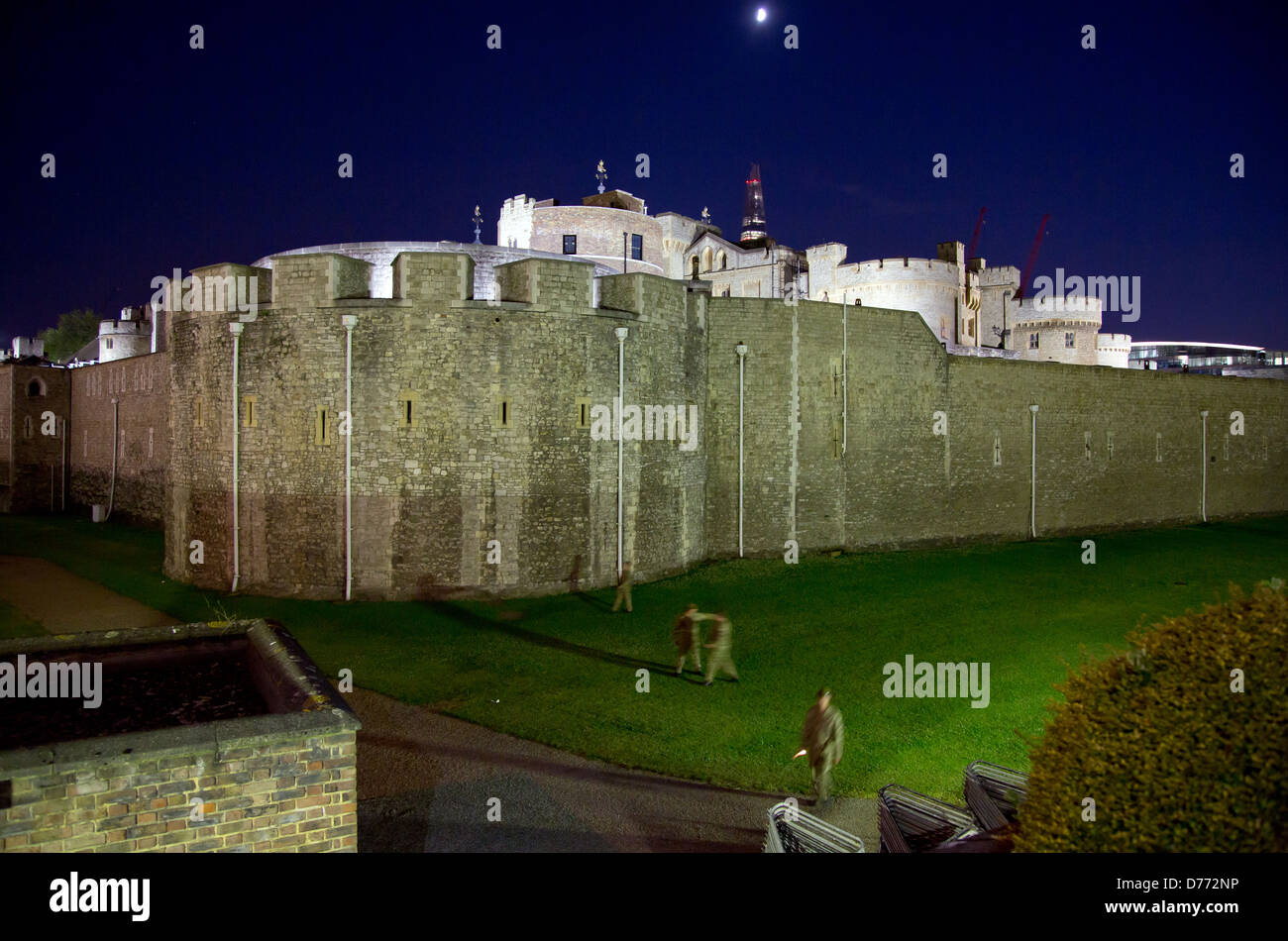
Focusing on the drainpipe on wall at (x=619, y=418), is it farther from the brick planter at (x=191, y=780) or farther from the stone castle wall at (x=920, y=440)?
the brick planter at (x=191, y=780)

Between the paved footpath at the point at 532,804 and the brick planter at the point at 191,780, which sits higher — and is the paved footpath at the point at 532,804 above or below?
below

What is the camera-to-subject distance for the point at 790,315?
23125 mm

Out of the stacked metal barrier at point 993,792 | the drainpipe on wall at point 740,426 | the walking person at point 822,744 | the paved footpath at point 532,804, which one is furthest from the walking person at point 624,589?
the stacked metal barrier at point 993,792

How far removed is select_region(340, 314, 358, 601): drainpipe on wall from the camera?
1769 centimetres

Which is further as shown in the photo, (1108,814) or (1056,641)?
(1056,641)

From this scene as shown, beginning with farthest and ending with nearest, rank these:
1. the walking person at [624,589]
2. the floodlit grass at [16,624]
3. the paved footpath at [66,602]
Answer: the walking person at [624,589] → the paved footpath at [66,602] → the floodlit grass at [16,624]

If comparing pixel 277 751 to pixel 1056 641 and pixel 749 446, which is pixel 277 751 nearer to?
pixel 1056 641

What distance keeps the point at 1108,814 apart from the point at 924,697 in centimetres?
841

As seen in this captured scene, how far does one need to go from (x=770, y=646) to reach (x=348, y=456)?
9.63 m

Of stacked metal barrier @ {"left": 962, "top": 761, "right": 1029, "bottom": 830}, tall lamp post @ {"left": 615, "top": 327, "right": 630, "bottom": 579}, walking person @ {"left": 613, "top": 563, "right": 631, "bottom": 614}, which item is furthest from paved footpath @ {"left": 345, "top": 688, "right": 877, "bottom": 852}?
tall lamp post @ {"left": 615, "top": 327, "right": 630, "bottom": 579}

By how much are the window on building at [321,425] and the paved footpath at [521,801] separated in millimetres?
8332

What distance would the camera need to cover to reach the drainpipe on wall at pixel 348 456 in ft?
58.0
